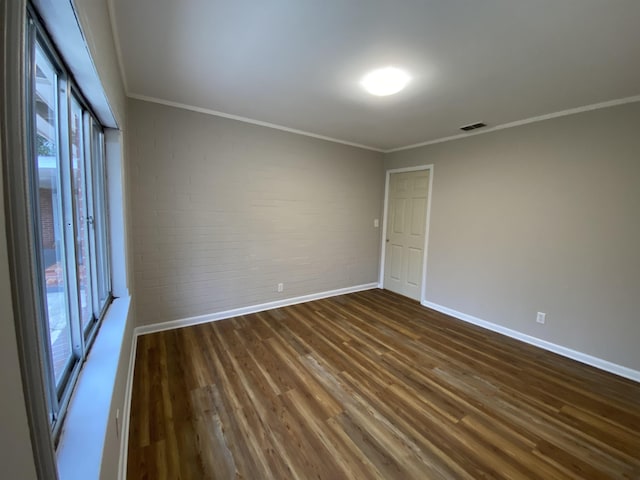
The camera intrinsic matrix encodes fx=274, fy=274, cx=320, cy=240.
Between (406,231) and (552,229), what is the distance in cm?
191

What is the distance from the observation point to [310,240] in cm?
406

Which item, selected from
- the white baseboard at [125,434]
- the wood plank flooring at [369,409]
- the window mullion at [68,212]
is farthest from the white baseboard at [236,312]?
the window mullion at [68,212]

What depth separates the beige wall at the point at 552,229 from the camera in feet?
8.15

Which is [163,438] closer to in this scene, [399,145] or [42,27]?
[42,27]

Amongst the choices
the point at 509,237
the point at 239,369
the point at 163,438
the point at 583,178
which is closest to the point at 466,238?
the point at 509,237

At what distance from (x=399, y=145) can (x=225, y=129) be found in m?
2.64

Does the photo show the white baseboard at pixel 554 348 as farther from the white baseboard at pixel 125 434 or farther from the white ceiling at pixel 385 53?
the white baseboard at pixel 125 434

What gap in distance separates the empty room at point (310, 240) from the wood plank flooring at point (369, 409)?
2cm

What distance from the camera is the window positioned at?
86 cm

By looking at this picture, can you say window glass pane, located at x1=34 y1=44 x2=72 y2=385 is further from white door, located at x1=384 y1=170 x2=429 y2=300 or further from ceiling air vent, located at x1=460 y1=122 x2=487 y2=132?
white door, located at x1=384 y1=170 x2=429 y2=300

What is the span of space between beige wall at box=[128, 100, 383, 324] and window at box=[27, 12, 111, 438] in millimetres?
1243

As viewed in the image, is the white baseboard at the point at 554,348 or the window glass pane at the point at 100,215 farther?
the white baseboard at the point at 554,348

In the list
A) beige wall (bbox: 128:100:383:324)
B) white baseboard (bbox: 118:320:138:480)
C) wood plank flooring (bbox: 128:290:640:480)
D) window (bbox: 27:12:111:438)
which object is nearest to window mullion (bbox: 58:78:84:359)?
window (bbox: 27:12:111:438)

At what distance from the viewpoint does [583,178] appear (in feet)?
8.79
